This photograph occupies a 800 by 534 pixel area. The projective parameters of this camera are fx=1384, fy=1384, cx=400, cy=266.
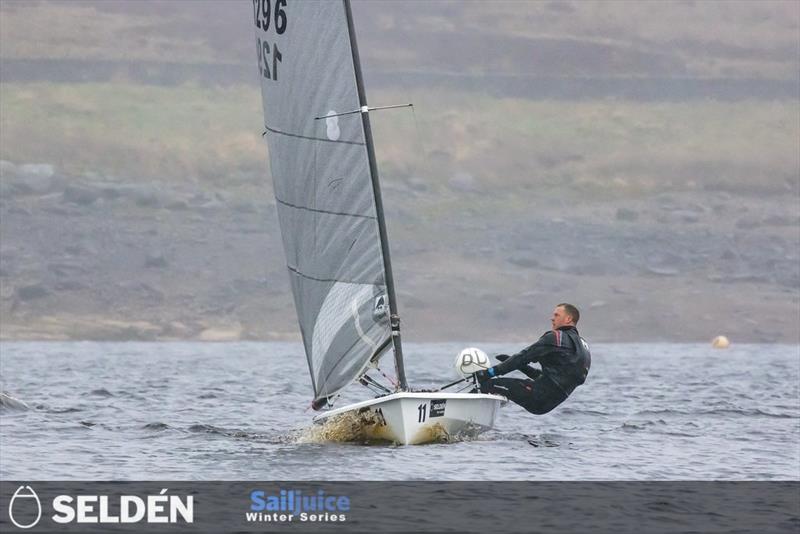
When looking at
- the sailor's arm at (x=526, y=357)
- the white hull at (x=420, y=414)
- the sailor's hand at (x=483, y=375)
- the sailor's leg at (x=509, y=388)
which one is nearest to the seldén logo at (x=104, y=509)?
the white hull at (x=420, y=414)

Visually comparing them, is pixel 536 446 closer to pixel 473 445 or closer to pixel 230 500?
pixel 473 445

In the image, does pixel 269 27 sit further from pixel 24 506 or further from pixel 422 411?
pixel 24 506

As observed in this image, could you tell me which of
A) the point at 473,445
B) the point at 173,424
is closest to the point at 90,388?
the point at 173,424

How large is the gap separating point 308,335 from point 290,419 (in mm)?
7024

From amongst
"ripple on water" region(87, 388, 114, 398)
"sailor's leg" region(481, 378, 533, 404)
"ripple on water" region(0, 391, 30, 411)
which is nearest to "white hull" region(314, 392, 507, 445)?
"sailor's leg" region(481, 378, 533, 404)

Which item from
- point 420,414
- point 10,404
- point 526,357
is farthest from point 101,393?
point 526,357

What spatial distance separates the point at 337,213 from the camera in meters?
22.2

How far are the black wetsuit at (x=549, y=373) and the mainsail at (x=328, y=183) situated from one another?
5.85 feet

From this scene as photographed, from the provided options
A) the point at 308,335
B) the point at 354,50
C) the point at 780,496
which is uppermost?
the point at 354,50

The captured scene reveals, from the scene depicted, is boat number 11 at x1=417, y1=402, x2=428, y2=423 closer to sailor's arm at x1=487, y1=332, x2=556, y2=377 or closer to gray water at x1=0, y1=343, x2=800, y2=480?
gray water at x1=0, y1=343, x2=800, y2=480

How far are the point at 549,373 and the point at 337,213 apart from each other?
166 inches

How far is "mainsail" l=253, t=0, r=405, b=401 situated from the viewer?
2188cm

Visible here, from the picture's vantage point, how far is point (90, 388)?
4412 centimetres

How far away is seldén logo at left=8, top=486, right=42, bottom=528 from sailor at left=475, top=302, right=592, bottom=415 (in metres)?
7.72
